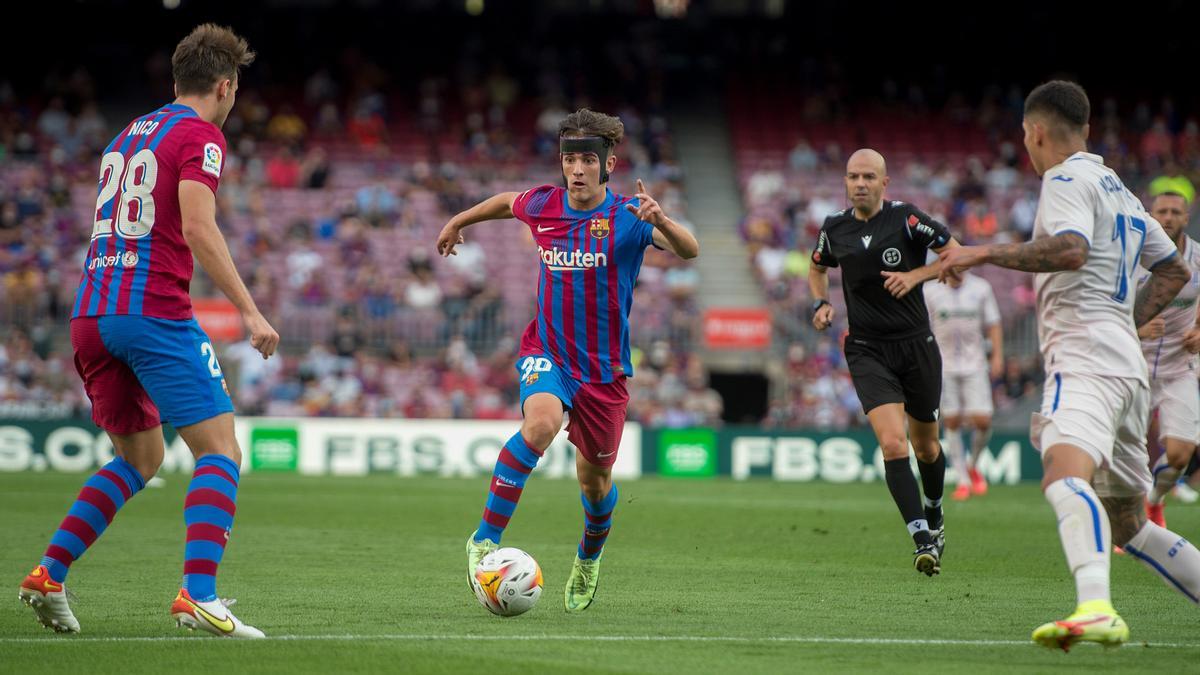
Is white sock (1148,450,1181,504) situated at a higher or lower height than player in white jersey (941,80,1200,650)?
lower

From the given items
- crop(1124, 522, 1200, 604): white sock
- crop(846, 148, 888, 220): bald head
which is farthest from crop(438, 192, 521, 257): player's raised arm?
crop(1124, 522, 1200, 604): white sock

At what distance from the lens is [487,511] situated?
8.02 metres

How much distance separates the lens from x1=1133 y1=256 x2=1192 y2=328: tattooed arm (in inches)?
276

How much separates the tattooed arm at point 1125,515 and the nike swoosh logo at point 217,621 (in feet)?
13.0

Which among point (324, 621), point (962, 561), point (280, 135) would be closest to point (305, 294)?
point (280, 135)

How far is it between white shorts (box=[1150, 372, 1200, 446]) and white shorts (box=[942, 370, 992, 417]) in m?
6.30

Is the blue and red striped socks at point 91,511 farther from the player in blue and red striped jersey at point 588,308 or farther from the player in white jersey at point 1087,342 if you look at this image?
the player in white jersey at point 1087,342

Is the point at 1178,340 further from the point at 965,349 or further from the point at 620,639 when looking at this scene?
the point at 965,349

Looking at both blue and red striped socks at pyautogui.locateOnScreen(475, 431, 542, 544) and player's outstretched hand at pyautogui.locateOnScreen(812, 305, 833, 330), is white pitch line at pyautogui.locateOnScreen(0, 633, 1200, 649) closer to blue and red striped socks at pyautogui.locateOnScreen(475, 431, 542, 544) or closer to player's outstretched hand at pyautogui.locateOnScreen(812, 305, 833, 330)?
blue and red striped socks at pyautogui.locateOnScreen(475, 431, 542, 544)

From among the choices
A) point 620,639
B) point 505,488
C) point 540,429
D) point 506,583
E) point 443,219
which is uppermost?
point 443,219

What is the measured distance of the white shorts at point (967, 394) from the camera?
1750cm

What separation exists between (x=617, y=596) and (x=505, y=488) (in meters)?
1.20

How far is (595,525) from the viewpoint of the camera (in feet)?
27.7

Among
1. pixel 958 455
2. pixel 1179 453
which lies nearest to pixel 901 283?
pixel 1179 453
